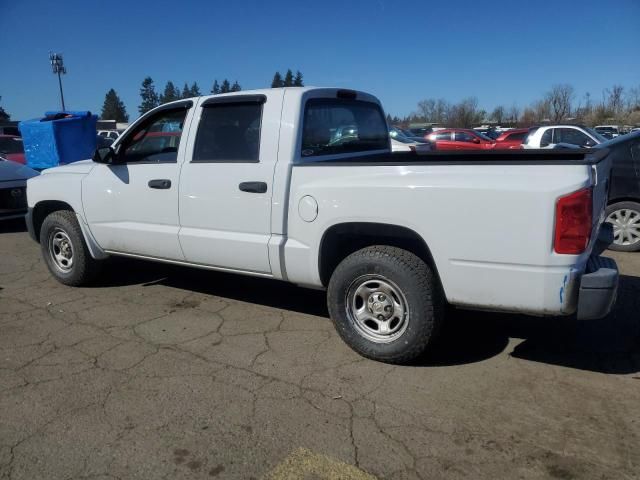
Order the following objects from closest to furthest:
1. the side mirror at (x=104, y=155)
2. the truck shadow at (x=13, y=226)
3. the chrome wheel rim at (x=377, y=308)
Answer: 1. the chrome wheel rim at (x=377, y=308)
2. the side mirror at (x=104, y=155)
3. the truck shadow at (x=13, y=226)

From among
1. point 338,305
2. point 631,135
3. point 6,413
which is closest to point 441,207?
point 338,305

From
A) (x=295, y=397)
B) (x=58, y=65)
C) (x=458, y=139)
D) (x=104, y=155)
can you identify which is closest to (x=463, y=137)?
(x=458, y=139)

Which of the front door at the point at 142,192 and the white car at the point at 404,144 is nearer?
the front door at the point at 142,192

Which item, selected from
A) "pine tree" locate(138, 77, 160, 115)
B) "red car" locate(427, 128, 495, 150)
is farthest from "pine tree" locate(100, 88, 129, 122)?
"red car" locate(427, 128, 495, 150)

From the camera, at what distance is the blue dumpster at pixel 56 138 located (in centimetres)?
1059

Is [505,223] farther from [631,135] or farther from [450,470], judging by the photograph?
[631,135]

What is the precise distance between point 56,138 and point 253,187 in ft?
27.7

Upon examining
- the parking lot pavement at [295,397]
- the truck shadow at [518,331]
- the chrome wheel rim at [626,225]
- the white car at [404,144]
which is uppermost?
the white car at [404,144]

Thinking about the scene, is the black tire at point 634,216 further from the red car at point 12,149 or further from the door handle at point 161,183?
the red car at point 12,149

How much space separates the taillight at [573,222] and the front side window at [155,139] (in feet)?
10.4

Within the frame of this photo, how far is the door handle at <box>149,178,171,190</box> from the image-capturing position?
4.40 metres

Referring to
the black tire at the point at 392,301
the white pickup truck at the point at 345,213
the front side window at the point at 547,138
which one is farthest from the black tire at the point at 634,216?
the front side window at the point at 547,138

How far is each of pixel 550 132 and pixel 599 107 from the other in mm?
58874

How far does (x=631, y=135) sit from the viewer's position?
22.0 feet
